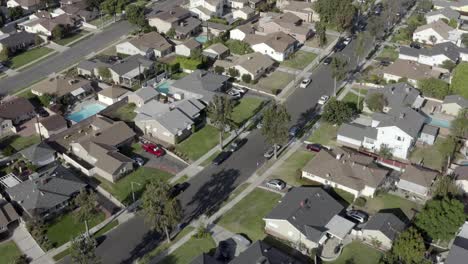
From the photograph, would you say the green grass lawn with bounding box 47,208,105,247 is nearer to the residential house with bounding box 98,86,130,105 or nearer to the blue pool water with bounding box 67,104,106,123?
the blue pool water with bounding box 67,104,106,123

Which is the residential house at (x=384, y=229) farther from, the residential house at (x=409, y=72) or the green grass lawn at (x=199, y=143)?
the residential house at (x=409, y=72)

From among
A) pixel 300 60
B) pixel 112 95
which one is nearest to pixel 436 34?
pixel 300 60

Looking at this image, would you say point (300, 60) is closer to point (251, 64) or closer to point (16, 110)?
point (251, 64)

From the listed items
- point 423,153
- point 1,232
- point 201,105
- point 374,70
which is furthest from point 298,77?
point 1,232

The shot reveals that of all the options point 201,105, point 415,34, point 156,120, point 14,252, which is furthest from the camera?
point 415,34

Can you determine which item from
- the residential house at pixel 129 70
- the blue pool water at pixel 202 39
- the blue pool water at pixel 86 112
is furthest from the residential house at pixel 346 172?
the blue pool water at pixel 202 39

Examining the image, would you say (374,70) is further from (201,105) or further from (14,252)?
(14,252)
